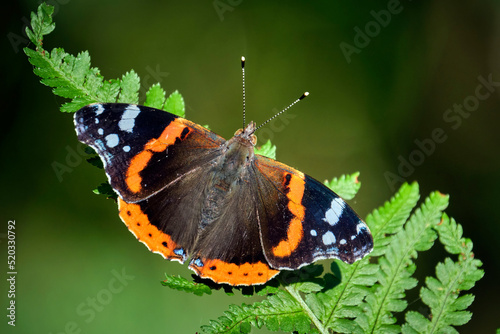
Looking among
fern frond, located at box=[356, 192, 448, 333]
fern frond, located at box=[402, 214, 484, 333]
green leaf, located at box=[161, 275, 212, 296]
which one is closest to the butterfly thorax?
green leaf, located at box=[161, 275, 212, 296]

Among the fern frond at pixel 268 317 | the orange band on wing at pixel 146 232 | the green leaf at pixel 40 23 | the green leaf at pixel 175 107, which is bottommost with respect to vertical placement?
the fern frond at pixel 268 317

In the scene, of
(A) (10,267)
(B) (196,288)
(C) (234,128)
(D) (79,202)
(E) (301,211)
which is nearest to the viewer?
(B) (196,288)

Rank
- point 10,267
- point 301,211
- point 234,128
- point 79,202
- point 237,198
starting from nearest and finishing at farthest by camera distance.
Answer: point 301,211, point 237,198, point 10,267, point 79,202, point 234,128

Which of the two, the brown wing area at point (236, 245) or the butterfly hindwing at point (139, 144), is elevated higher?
the butterfly hindwing at point (139, 144)

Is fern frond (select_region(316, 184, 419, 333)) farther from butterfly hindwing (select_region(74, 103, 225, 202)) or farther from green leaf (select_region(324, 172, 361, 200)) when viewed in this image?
butterfly hindwing (select_region(74, 103, 225, 202))

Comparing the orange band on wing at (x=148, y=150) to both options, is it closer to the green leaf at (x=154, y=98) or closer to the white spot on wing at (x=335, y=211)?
the green leaf at (x=154, y=98)

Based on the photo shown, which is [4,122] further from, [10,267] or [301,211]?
[301,211]

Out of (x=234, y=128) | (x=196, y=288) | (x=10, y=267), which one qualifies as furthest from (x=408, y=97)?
(x=10, y=267)

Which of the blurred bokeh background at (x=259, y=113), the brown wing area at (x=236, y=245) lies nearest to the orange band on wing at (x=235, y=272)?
the brown wing area at (x=236, y=245)
